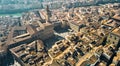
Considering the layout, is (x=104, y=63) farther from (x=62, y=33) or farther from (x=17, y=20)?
→ (x=17, y=20)

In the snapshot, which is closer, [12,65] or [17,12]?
[12,65]

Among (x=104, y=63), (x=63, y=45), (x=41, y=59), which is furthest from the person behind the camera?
(x=63, y=45)

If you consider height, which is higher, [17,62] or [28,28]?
[28,28]

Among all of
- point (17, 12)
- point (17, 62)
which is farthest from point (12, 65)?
point (17, 12)

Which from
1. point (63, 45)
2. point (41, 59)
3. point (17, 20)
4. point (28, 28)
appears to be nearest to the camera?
point (41, 59)

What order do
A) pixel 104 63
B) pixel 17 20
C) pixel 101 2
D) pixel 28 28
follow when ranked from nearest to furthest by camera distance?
pixel 104 63 < pixel 28 28 < pixel 17 20 < pixel 101 2

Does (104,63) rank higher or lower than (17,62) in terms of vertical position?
higher

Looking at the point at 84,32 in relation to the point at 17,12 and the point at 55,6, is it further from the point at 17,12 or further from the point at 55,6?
the point at 17,12

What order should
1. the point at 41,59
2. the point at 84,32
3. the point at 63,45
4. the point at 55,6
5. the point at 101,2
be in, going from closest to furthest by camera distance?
1. the point at 41,59
2. the point at 63,45
3. the point at 84,32
4. the point at 101,2
5. the point at 55,6

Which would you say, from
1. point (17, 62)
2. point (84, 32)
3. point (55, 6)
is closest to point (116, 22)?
point (84, 32)
